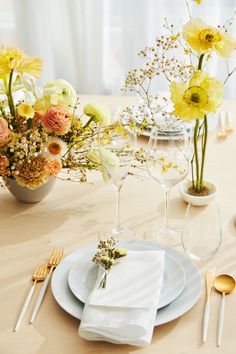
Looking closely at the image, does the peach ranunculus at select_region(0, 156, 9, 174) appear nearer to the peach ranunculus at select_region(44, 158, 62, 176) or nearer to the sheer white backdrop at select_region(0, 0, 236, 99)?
the peach ranunculus at select_region(44, 158, 62, 176)

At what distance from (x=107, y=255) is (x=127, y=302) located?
14 centimetres

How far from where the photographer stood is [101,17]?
3242mm

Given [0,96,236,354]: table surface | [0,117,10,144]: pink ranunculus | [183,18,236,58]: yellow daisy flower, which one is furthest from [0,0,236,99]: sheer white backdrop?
[0,117,10,144]: pink ranunculus

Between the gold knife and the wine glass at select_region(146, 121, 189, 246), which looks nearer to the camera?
the gold knife

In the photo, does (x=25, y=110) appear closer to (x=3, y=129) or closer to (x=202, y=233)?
(x=3, y=129)

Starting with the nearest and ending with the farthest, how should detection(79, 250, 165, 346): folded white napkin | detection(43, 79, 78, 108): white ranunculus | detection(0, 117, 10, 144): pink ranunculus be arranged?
detection(79, 250, 165, 346): folded white napkin < detection(0, 117, 10, 144): pink ranunculus < detection(43, 79, 78, 108): white ranunculus

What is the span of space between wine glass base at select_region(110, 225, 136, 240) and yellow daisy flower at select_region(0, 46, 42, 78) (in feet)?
1.39

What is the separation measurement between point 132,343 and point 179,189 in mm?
561

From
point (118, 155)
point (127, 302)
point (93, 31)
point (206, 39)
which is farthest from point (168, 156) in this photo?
point (93, 31)

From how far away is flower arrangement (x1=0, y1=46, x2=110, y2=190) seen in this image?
3.86ft

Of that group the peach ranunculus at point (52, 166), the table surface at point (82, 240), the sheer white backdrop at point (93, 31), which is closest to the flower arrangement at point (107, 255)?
the table surface at point (82, 240)

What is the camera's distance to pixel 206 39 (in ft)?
3.48

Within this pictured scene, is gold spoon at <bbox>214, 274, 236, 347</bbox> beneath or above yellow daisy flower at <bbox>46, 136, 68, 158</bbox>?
beneath

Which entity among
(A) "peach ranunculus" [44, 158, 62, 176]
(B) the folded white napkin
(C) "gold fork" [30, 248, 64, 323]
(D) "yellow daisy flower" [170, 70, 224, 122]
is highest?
(D) "yellow daisy flower" [170, 70, 224, 122]
